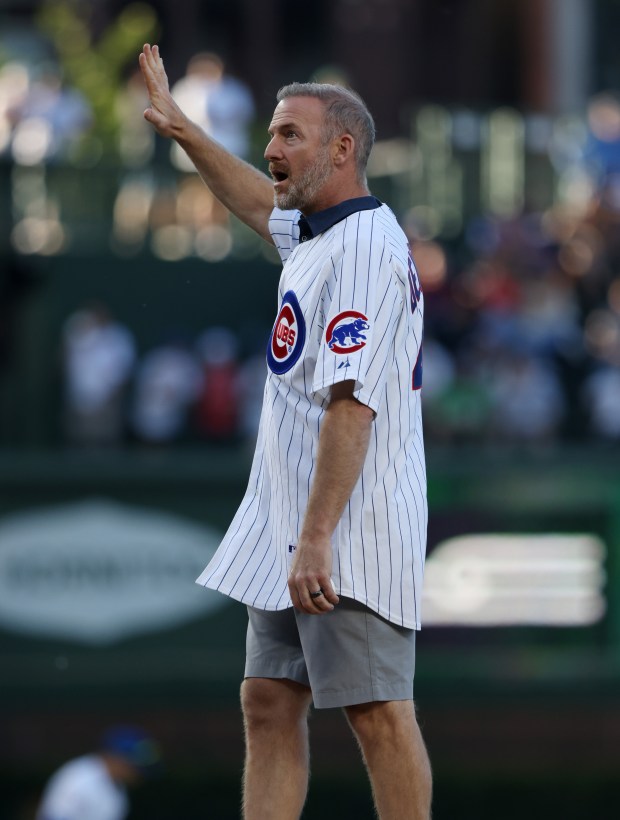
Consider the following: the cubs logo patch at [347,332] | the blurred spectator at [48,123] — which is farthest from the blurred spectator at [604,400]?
the cubs logo patch at [347,332]

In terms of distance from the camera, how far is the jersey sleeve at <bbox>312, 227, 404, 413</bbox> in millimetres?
4094


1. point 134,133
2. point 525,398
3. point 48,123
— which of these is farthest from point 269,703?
point 134,133

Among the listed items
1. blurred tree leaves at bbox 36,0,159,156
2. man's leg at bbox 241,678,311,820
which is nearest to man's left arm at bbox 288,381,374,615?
man's leg at bbox 241,678,311,820

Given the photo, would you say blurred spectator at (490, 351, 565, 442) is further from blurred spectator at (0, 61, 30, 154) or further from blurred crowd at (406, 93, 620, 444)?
blurred spectator at (0, 61, 30, 154)

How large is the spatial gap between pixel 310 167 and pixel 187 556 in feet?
33.6

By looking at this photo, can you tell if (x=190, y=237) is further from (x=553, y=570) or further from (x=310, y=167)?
(x=310, y=167)

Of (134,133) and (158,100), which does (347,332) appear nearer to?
(158,100)

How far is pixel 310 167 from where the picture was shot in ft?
14.1

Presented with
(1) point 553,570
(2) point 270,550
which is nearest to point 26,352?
(1) point 553,570

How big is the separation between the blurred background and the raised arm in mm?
8944

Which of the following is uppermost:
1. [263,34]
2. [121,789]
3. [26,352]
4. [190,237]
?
[263,34]

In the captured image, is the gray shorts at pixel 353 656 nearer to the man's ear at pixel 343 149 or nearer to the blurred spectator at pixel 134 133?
the man's ear at pixel 343 149

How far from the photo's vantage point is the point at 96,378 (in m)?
14.1

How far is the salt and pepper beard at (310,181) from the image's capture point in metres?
4.29
